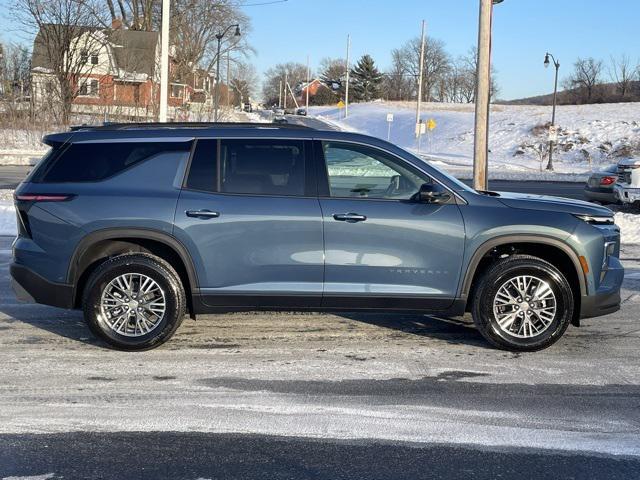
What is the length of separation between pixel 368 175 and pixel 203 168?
4.49 ft

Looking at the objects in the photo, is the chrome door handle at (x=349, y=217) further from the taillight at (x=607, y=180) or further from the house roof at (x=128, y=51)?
the house roof at (x=128, y=51)

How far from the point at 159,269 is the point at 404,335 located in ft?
7.46

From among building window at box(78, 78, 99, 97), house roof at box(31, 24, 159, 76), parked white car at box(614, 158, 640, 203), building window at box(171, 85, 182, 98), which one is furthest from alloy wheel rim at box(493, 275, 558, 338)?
building window at box(171, 85, 182, 98)

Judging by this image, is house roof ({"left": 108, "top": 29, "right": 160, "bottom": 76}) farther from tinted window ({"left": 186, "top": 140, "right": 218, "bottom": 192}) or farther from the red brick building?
tinted window ({"left": 186, "top": 140, "right": 218, "bottom": 192})

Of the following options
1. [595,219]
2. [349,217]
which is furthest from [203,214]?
[595,219]

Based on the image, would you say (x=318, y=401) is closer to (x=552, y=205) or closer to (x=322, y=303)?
(x=322, y=303)

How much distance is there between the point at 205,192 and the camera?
19.4 ft

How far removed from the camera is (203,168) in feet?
19.6

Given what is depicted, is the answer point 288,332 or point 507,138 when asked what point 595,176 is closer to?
point 288,332

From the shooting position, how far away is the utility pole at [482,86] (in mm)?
14000

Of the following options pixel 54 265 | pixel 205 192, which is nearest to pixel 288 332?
pixel 205 192

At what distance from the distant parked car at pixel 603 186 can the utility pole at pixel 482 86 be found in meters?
5.55

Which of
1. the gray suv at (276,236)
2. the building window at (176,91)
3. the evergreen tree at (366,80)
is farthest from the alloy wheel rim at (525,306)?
the evergreen tree at (366,80)

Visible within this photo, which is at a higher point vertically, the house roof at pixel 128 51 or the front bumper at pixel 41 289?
the house roof at pixel 128 51
